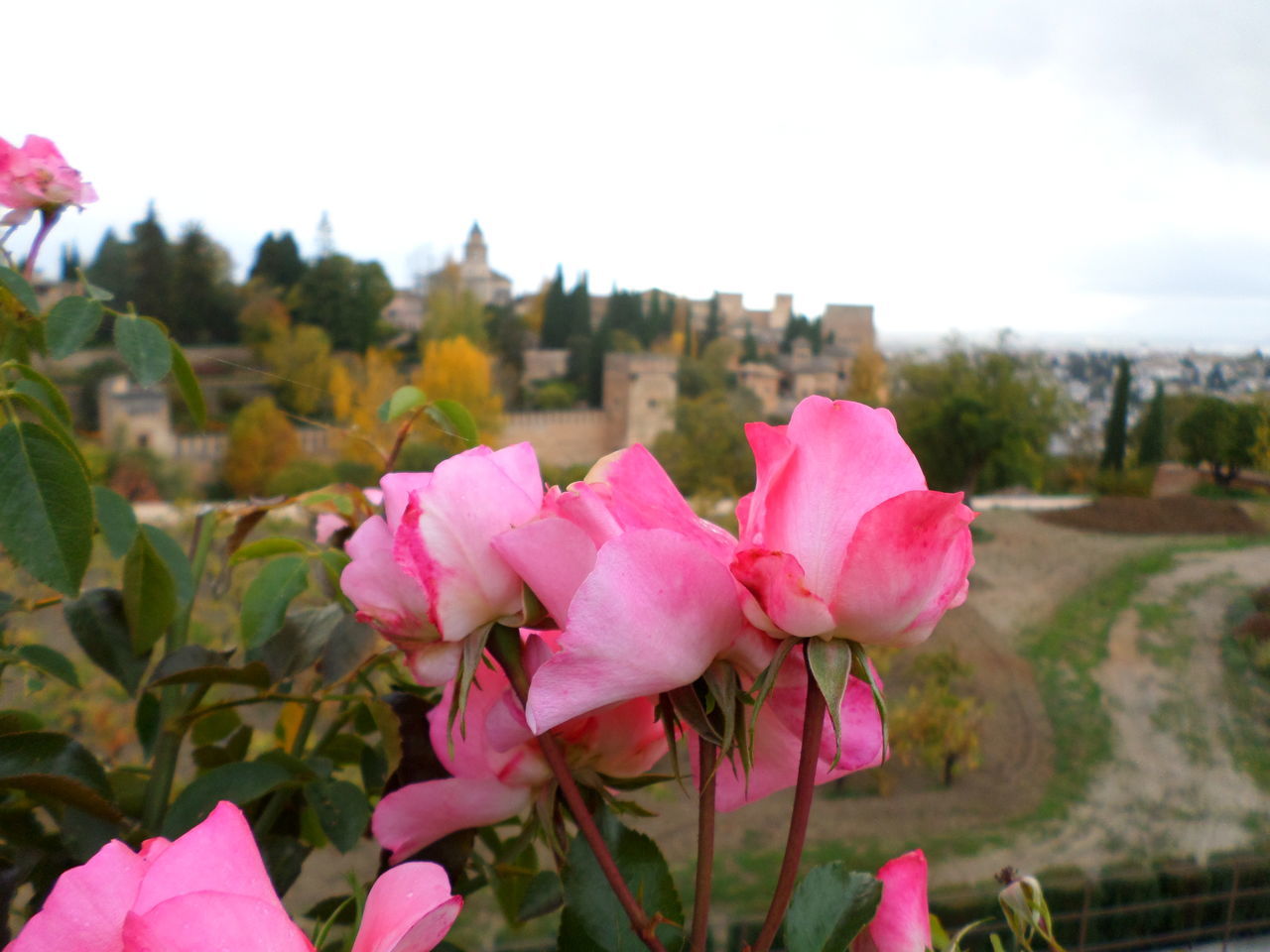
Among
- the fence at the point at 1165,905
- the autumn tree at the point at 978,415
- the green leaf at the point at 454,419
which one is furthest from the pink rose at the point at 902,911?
the autumn tree at the point at 978,415

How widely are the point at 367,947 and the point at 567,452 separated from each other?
2162mm

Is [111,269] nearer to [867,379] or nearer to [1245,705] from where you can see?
[867,379]

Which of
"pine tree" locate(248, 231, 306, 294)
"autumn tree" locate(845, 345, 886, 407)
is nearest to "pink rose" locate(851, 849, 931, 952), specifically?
"pine tree" locate(248, 231, 306, 294)

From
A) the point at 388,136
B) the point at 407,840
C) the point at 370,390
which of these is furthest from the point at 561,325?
the point at 407,840

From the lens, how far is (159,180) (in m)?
0.27

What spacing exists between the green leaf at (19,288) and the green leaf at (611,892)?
15cm

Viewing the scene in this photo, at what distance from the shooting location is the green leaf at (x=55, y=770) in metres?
0.15

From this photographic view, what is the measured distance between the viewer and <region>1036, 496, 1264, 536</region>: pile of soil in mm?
1771

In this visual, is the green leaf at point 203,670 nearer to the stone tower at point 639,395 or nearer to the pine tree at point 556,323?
the stone tower at point 639,395

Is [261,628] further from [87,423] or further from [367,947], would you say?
[87,423]

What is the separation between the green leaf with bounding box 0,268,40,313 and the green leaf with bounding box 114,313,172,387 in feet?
0.05

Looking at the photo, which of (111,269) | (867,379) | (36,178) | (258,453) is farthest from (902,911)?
(867,379)

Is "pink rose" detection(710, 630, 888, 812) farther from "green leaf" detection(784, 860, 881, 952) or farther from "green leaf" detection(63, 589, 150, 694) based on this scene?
"green leaf" detection(63, 589, 150, 694)

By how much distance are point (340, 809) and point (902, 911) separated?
11 cm
